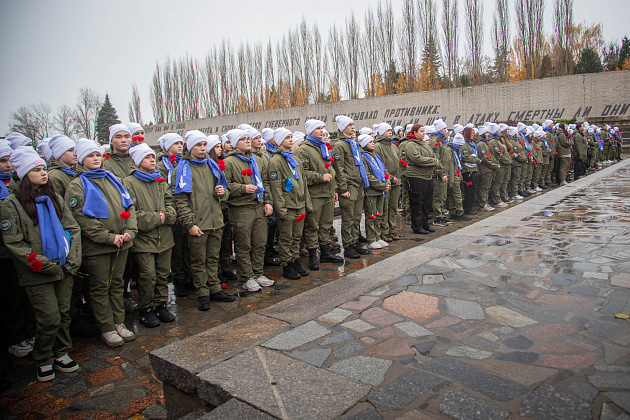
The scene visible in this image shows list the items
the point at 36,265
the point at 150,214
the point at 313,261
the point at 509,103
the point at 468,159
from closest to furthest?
1. the point at 36,265
2. the point at 150,214
3. the point at 313,261
4. the point at 468,159
5. the point at 509,103

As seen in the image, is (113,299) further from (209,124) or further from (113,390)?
(209,124)

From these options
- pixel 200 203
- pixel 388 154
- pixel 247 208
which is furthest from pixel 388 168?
pixel 200 203

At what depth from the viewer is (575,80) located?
24.2m

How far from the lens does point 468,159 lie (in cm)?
1044

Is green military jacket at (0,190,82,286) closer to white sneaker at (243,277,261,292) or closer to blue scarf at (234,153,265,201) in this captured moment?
white sneaker at (243,277,261,292)

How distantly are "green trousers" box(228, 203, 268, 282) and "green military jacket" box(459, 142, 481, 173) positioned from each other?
6547 millimetres

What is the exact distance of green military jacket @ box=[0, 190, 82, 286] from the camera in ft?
11.8

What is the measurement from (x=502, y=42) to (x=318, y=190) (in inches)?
1137

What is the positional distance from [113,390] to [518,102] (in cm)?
2670

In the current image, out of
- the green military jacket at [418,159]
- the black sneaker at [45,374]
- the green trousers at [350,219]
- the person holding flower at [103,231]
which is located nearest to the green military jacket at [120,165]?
the person holding flower at [103,231]

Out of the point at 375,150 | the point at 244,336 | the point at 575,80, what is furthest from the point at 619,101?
the point at 244,336

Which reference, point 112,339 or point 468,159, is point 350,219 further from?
point 468,159

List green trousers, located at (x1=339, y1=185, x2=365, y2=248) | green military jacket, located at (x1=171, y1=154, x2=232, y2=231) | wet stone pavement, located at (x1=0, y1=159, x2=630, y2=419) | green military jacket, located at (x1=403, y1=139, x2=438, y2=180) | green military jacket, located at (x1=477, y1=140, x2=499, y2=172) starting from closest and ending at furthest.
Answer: wet stone pavement, located at (x1=0, y1=159, x2=630, y2=419), green military jacket, located at (x1=171, y1=154, x2=232, y2=231), green trousers, located at (x1=339, y1=185, x2=365, y2=248), green military jacket, located at (x1=403, y1=139, x2=438, y2=180), green military jacket, located at (x1=477, y1=140, x2=499, y2=172)

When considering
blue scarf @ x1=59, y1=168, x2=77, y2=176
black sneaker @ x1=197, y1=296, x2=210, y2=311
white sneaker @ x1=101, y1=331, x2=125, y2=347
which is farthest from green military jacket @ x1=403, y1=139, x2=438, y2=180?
white sneaker @ x1=101, y1=331, x2=125, y2=347
